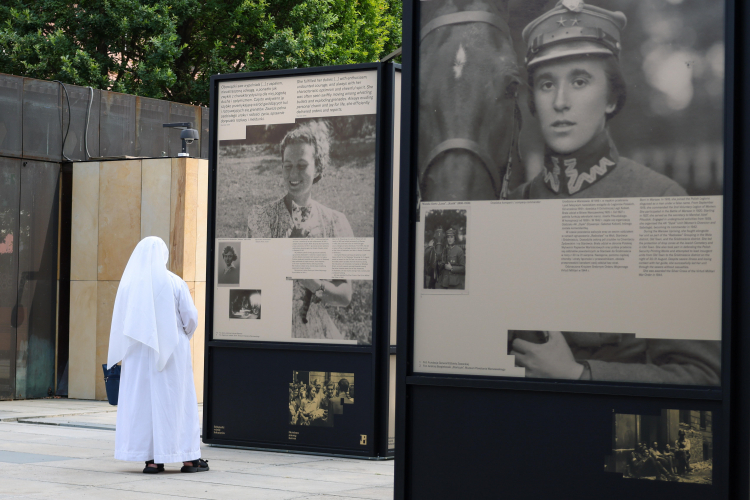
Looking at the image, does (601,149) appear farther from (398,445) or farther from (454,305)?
(398,445)

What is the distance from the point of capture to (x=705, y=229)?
4.25 metres

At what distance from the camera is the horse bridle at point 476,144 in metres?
4.71

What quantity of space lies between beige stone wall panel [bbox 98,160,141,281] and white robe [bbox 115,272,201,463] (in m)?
5.78

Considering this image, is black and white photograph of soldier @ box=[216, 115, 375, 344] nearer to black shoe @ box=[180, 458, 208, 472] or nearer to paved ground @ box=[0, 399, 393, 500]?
paved ground @ box=[0, 399, 393, 500]

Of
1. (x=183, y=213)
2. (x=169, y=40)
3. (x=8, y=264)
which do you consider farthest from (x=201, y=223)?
(x=169, y=40)

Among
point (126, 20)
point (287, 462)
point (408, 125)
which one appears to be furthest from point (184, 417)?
point (126, 20)

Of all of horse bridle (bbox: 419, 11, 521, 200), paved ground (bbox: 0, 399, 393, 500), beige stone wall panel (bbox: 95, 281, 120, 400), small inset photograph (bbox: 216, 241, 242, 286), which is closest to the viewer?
horse bridle (bbox: 419, 11, 521, 200)

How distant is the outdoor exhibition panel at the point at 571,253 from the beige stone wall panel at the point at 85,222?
9.87 meters

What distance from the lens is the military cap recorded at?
14.7 ft

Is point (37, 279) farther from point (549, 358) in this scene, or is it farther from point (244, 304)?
point (549, 358)

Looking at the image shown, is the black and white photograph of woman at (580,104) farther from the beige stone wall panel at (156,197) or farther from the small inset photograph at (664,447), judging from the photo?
the beige stone wall panel at (156,197)

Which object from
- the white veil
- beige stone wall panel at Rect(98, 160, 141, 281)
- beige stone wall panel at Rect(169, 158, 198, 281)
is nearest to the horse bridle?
the white veil

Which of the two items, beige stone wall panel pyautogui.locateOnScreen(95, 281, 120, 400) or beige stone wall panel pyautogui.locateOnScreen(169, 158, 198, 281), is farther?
beige stone wall panel pyautogui.locateOnScreen(95, 281, 120, 400)

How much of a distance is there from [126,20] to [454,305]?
19.5m
